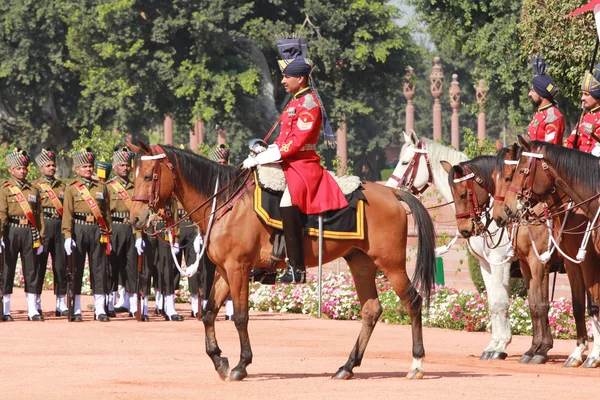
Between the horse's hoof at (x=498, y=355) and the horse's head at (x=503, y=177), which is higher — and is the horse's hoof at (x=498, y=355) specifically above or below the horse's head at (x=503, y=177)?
below

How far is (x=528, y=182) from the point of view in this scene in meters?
11.6

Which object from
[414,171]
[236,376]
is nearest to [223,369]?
[236,376]

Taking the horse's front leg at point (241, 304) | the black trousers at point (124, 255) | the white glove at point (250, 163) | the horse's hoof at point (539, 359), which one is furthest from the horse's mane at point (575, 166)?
the black trousers at point (124, 255)

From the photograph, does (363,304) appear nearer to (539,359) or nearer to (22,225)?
(539,359)

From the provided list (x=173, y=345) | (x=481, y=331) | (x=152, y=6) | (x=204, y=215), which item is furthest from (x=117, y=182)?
(x=152, y=6)

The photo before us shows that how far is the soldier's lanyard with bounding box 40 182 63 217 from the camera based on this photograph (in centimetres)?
1856

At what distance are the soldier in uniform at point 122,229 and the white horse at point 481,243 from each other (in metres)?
5.35

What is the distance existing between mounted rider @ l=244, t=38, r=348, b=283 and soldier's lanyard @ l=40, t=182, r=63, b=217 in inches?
311

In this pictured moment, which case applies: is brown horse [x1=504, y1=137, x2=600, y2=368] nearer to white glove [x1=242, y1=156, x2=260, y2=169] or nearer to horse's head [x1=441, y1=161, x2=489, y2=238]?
horse's head [x1=441, y1=161, x2=489, y2=238]

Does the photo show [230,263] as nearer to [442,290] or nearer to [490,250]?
[490,250]

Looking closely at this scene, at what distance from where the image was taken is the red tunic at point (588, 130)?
41.1ft

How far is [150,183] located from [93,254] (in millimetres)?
7576

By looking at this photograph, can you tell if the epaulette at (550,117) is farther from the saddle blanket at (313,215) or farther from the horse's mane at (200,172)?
the horse's mane at (200,172)

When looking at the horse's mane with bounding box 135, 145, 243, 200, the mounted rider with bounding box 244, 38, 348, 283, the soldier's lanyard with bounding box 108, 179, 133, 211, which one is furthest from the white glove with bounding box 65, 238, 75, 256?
the mounted rider with bounding box 244, 38, 348, 283
